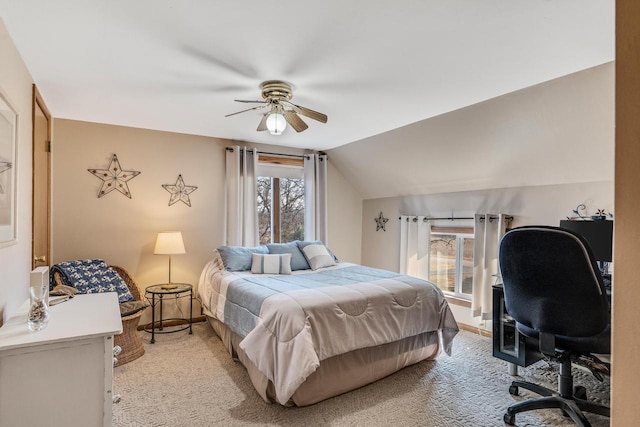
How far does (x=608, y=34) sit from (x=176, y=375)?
12.0 feet

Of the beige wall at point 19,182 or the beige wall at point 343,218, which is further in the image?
the beige wall at point 343,218

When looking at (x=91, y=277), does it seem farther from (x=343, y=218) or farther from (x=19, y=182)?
(x=343, y=218)

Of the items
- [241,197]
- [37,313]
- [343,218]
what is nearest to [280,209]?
[241,197]

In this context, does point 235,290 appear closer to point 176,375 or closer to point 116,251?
→ point 176,375

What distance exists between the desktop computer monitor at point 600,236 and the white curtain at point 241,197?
3.40 meters

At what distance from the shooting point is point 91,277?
11.2 feet

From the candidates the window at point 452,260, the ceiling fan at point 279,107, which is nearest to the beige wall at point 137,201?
the ceiling fan at point 279,107

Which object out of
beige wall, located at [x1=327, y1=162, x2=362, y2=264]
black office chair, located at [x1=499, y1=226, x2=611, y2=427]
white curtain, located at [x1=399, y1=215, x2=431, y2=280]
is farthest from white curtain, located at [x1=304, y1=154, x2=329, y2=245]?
black office chair, located at [x1=499, y1=226, x2=611, y2=427]

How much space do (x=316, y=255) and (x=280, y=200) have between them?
126 cm

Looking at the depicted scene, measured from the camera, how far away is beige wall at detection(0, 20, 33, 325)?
1778 millimetres

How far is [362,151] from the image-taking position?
471 cm

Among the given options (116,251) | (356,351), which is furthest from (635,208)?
(116,251)

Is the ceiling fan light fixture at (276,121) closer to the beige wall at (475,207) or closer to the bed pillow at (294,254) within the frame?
the bed pillow at (294,254)

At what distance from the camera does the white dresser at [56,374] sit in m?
1.41
